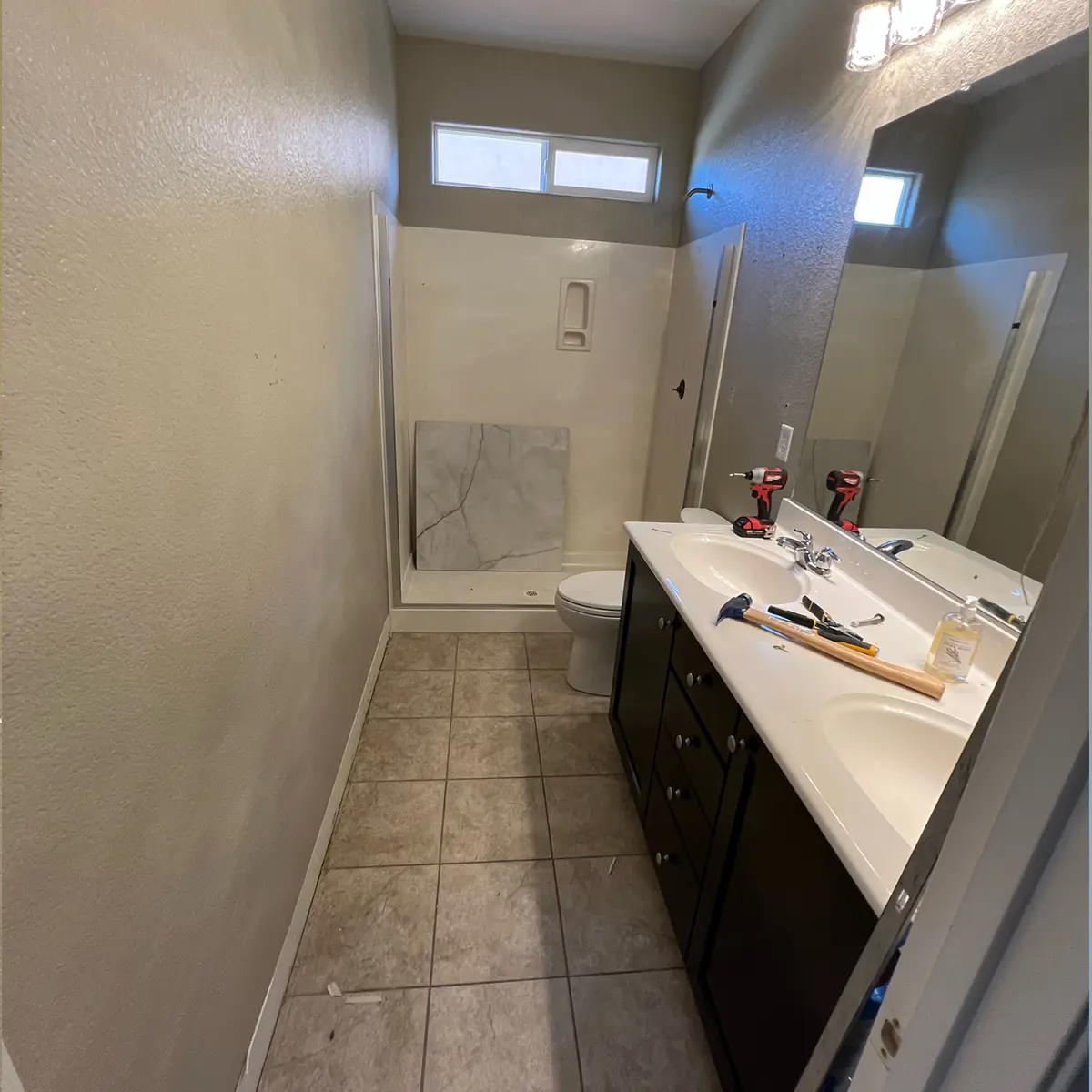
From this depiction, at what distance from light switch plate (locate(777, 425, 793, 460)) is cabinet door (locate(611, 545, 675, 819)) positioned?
0.58 metres

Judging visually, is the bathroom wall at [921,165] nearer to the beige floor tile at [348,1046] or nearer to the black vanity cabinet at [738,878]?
the black vanity cabinet at [738,878]

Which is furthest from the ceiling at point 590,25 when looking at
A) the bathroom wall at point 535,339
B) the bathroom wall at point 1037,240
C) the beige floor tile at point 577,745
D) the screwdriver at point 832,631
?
the beige floor tile at point 577,745

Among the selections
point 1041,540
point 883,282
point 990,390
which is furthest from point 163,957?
point 883,282

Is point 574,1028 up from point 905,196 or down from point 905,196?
down

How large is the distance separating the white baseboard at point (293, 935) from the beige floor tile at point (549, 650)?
83 cm

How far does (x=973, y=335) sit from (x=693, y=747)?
1.05m

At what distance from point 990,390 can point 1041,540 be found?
319mm

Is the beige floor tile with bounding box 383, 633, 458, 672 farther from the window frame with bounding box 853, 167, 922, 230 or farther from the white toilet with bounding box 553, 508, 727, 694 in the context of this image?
the window frame with bounding box 853, 167, 922, 230

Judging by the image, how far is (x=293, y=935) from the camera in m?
1.35

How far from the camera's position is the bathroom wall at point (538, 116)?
251 centimetres

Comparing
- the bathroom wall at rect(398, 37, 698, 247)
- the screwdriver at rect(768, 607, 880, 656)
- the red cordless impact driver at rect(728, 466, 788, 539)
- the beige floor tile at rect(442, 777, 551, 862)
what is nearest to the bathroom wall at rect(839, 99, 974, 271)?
the red cordless impact driver at rect(728, 466, 788, 539)

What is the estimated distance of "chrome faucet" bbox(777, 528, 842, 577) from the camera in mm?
1537

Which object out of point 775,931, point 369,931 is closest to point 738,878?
point 775,931

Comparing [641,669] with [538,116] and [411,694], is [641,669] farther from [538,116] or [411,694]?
[538,116]
